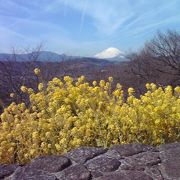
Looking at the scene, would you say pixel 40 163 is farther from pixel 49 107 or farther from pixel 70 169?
pixel 49 107

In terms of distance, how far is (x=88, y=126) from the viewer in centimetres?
564

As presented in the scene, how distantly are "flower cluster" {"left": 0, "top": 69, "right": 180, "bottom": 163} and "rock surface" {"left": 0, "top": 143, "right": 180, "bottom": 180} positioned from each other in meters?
0.86

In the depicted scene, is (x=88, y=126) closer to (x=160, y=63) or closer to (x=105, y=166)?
(x=105, y=166)

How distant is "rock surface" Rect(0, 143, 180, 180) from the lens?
414 cm

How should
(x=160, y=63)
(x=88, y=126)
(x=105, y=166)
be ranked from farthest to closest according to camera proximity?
(x=160, y=63) < (x=88, y=126) < (x=105, y=166)

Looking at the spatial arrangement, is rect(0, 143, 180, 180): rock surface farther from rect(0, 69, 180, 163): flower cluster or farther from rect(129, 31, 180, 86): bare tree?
rect(129, 31, 180, 86): bare tree

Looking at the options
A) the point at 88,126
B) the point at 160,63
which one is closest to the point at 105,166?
the point at 88,126

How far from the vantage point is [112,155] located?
4500 mm

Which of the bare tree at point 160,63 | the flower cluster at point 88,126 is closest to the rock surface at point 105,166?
the flower cluster at point 88,126

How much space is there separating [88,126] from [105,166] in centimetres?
139

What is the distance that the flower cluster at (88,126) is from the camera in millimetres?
5516

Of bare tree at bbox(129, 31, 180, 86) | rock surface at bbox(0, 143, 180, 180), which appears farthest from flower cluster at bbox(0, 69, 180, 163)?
bare tree at bbox(129, 31, 180, 86)

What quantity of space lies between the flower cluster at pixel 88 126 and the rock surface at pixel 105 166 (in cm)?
86

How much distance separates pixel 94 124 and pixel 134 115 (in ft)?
1.75
